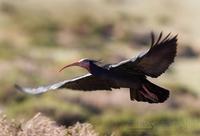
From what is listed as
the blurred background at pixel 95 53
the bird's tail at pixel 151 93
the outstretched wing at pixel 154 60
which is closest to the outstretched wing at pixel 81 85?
the bird's tail at pixel 151 93

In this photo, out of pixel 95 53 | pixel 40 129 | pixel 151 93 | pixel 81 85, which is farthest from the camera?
pixel 95 53

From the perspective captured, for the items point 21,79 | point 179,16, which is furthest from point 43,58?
point 179,16

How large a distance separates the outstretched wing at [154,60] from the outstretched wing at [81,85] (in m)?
0.53

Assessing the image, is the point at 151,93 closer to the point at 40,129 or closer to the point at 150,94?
the point at 150,94

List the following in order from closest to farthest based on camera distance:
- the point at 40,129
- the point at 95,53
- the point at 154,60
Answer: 1. the point at 40,129
2. the point at 154,60
3. the point at 95,53

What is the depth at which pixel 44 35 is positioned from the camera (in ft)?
139

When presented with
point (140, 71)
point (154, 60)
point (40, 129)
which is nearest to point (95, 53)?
point (140, 71)

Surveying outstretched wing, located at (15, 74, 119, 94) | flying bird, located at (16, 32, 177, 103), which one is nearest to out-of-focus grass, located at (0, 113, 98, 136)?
flying bird, located at (16, 32, 177, 103)

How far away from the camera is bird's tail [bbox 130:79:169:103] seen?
10485 mm

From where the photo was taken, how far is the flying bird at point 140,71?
10.0 meters

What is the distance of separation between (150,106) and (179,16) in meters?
28.7

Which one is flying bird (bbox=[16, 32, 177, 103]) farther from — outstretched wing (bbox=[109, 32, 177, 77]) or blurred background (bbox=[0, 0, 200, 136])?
blurred background (bbox=[0, 0, 200, 136])

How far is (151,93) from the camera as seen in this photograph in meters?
10.6

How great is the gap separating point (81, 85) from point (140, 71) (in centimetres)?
104
